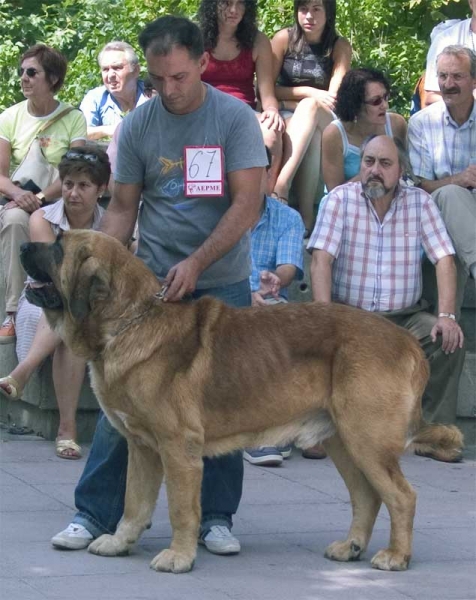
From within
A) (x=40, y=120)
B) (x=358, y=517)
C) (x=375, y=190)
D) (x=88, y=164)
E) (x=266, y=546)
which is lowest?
(x=266, y=546)

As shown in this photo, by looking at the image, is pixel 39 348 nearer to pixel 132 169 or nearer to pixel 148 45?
pixel 132 169

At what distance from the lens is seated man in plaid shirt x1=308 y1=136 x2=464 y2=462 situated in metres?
8.10

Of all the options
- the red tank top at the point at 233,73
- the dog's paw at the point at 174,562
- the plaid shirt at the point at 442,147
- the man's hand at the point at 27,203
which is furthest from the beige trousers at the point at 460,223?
the dog's paw at the point at 174,562

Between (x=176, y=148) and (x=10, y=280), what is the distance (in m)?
2.99

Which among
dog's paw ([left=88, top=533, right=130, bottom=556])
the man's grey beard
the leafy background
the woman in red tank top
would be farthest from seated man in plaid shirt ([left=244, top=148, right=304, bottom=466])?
the leafy background

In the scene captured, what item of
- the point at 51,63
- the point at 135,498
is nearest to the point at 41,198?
the point at 51,63

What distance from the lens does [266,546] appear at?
595 cm

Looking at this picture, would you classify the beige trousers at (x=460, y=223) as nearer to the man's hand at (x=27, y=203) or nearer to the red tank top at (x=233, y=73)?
the red tank top at (x=233, y=73)

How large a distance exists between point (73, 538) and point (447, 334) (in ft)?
10.7

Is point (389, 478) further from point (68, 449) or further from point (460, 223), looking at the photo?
point (460, 223)

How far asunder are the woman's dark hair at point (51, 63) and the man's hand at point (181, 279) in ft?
13.7

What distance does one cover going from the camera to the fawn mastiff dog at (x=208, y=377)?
5.31 m

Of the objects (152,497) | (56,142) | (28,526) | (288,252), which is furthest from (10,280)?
(152,497)

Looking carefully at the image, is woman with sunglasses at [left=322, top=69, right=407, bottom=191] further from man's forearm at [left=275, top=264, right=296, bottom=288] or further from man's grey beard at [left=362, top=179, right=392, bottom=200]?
man's forearm at [left=275, top=264, right=296, bottom=288]
